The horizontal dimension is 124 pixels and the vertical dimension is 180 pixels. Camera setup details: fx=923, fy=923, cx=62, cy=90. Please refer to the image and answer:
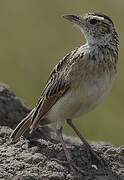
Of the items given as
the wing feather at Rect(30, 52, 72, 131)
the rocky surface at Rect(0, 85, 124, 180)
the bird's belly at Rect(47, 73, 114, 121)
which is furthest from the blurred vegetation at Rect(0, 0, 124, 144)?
the bird's belly at Rect(47, 73, 114, 121)

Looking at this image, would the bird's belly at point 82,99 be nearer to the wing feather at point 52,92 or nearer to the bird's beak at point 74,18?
the wing feather at point 52,92

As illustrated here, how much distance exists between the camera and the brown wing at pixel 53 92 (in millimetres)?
10125

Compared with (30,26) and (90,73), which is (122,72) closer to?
(30,26)

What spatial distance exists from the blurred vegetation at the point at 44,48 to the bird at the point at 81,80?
17.2ft

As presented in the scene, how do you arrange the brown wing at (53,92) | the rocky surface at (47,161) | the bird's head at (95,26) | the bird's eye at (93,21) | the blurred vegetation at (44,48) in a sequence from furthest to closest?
the blurred vegetation at (44,48)
the bird's eye at (93,21)
the bird's head at (95,26)
the brown wing at (53,92)
the rocky surface at (47,161)

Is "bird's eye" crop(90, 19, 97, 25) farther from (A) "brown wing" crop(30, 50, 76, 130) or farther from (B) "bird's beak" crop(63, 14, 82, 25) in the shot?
(A) "brown wing" crop(30, 50, 76, 130)

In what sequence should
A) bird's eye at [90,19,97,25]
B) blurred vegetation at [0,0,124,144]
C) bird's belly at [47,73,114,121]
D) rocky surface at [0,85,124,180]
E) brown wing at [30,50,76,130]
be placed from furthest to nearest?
blurred vegetation at [0,0,124,144], bird's eye at [90,19,97,25], brown wing at [30,50,76,130], bird's belly at [47,73,114,121], rocky surface at [0,85,124,180]

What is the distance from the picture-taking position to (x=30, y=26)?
20.6 meters

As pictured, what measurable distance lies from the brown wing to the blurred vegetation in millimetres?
5236

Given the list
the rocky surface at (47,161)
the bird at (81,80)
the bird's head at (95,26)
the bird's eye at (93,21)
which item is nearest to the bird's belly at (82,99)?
the bird at (81,80)

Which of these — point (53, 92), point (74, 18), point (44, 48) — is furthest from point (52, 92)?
point (44, 48)

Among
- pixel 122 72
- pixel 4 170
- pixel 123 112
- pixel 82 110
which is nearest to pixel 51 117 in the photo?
pixel 82 110

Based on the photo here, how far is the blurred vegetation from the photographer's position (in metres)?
17.3

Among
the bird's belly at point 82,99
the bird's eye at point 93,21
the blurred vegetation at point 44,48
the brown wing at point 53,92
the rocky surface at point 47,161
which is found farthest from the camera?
the blurred vegetation at point 44,48
